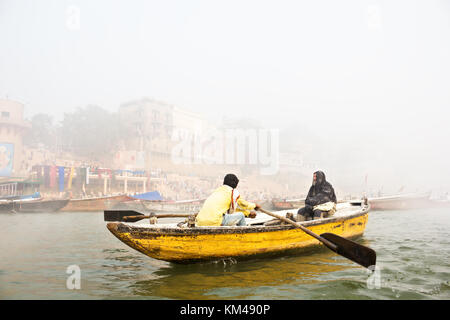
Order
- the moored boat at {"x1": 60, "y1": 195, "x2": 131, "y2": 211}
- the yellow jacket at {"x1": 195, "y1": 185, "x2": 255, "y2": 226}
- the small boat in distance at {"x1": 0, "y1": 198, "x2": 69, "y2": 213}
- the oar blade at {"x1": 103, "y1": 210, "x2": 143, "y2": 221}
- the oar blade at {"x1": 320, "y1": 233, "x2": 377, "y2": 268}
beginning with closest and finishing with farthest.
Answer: the oar blade at {"x1": 320, "y1": 233, "x2": 377, "y2": 268} < the yellow jacket at {"x1": 195, "y1": 185, "x2": 255, "y2": 226} < the oar blade at {"x1": 103, "y1": 210, "x2": 143, "y2": 221} < the small boat in distance at {"x1": 0, "y1": 198, "x2": 69, "y2": 213} < the moored boat at {"x1": 60, "y1": 195, "x2": 131, "y2": 211}

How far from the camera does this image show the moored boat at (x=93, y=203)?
27.3 meters

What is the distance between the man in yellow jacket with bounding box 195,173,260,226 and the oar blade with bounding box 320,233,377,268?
172 cm

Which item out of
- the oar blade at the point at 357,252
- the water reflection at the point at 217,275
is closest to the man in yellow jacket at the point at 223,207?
the water reflection at the point at 217,275

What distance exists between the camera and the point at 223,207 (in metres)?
5.76

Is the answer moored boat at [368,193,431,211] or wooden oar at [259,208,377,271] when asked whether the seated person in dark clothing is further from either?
moored boat at [368,193,431,211]

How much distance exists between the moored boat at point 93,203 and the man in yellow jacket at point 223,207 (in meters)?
24.5

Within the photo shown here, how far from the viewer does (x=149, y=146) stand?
67.7 m

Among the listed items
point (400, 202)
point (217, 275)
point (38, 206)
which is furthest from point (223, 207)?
point (400, 202)

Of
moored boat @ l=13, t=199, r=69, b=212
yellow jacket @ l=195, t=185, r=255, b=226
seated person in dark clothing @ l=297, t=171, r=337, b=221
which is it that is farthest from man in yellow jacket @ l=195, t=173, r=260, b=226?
moored boat @ l=13, t=199, r=69, b=212

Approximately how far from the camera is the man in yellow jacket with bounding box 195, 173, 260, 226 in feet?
18.6

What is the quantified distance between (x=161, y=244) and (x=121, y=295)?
42.9 inches
